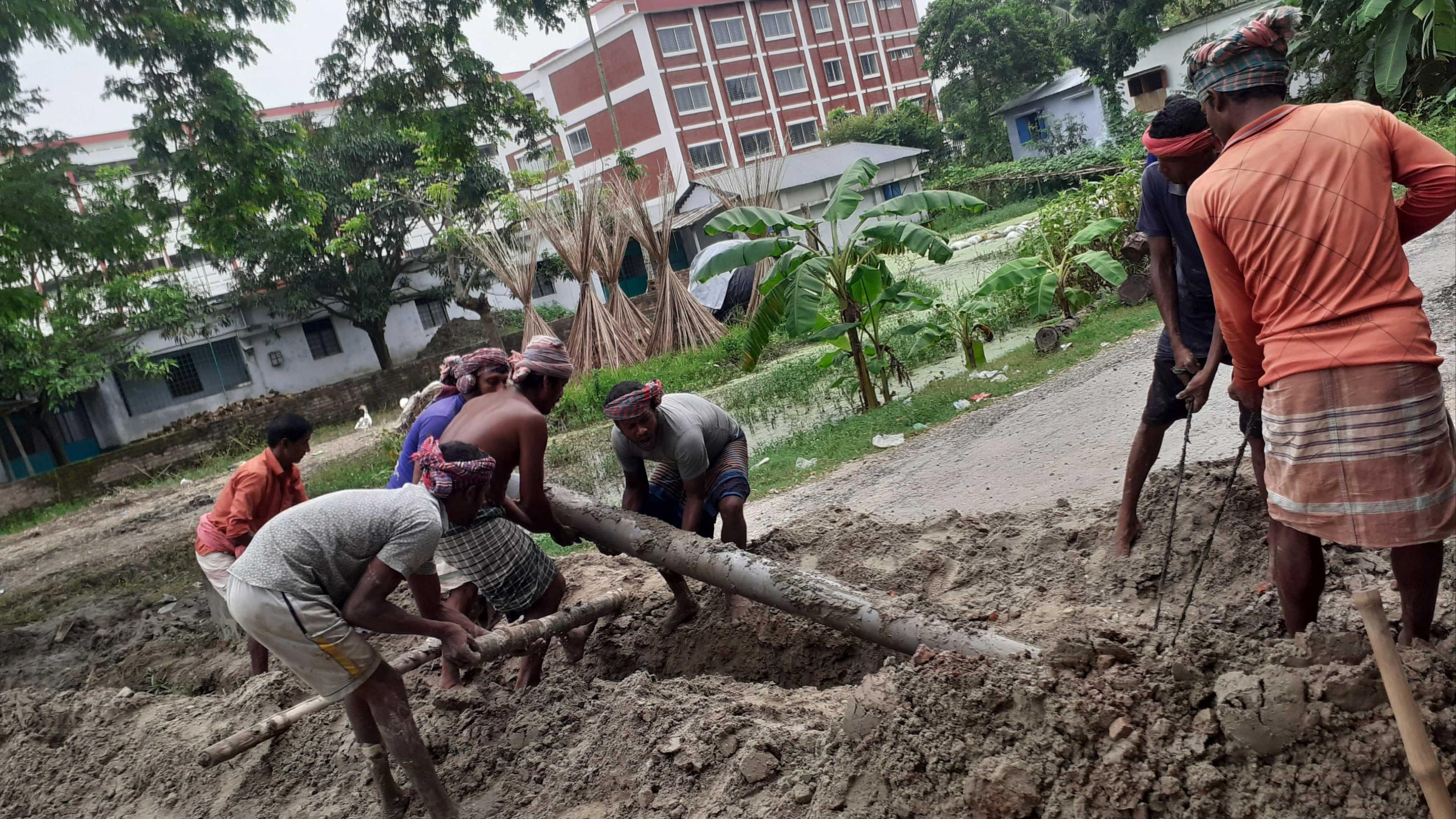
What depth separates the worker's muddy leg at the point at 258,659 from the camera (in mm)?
5441

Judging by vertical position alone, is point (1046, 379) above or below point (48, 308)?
below

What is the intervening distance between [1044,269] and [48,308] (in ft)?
61.3

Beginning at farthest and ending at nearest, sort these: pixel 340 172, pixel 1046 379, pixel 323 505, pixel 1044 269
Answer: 1. pixel 340 172
2. pixel 1044 269
3. pixel 1046 379
4. pixel 323 505

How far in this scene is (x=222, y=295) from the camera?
2266 cm

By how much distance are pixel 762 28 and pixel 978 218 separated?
709 inches

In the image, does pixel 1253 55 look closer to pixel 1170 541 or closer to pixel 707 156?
pixel 1170 541

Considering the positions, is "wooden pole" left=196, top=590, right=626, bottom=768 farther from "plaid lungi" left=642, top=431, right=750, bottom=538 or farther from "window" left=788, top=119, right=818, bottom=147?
"window" left=788, top=119, right=818, bottom=147

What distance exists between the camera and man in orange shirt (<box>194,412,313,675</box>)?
201 inches

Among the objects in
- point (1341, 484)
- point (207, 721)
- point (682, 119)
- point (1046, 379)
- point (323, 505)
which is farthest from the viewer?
point (682, 119)

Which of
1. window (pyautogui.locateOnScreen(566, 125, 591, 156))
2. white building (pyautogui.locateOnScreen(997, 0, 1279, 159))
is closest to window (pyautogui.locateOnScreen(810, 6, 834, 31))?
white building (pyautogui.locateOnScreen(997, 0, 1279, 159))

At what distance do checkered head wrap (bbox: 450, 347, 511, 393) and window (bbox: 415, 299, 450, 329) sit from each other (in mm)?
22040

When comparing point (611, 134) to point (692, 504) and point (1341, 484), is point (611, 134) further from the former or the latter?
point (1341, 484)

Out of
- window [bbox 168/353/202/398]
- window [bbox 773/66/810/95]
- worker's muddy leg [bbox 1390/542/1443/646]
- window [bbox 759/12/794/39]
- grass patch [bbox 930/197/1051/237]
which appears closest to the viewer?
worker's muddy leg [bbox 1390/542/1443/646]

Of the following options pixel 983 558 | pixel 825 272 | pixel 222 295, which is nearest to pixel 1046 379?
pixel 825 272
